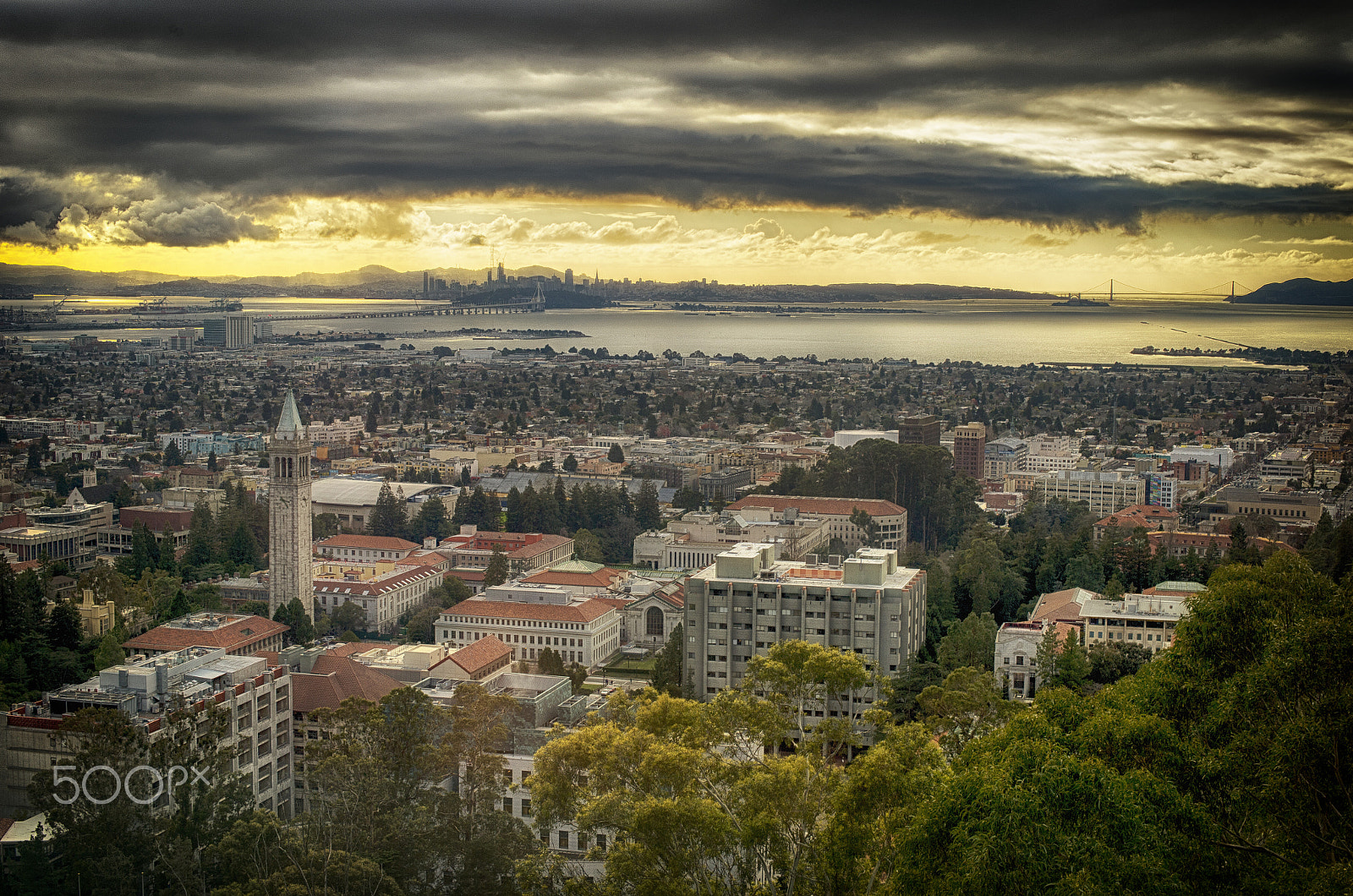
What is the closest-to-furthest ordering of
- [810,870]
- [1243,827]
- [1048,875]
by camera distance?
[1048,875]
[1243,827]
[810,870]

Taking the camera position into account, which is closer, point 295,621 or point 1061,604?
point 1061,604

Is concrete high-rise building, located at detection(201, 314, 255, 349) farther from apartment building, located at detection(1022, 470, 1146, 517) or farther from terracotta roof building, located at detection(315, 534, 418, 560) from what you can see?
apartment building, located at detection(1022, 470, 1146, 517)

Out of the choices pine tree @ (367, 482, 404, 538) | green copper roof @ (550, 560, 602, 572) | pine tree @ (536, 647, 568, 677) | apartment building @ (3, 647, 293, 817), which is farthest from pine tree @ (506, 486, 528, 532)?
apartment building @ (3, 647, 293, 817)

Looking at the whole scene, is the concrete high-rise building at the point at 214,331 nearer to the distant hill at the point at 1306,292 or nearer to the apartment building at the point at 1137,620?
the distant hill at the point at 1306,292

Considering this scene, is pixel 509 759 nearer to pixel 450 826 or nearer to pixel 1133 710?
pixel 450 826

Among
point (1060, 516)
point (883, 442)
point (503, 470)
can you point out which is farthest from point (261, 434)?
point (1060, 516)


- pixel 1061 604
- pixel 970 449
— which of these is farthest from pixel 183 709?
pixel 970 449

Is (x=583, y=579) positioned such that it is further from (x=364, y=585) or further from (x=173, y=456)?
(x=173, y=456)
